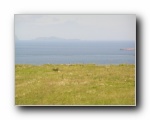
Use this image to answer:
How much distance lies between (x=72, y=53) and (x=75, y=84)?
1.03ft

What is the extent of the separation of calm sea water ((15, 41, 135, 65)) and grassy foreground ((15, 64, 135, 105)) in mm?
54

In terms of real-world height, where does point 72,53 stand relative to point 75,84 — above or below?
above

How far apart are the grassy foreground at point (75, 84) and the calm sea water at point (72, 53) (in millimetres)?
54

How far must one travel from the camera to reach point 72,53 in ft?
12.2

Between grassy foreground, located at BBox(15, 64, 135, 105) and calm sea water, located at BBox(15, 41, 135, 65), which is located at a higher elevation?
calm sea water, located at BBox(15, 41, 135, 65)

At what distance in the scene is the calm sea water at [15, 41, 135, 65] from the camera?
3.70 meters

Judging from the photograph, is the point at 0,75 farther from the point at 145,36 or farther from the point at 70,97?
the point at 145,36

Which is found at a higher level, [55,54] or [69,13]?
[69,13]

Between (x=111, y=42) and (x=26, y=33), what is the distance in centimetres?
86

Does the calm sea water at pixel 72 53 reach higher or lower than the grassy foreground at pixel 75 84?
Result: higher

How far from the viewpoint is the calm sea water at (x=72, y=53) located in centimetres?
370

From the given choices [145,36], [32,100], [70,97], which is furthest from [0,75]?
[145,36]

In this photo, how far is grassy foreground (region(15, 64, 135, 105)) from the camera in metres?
3.73

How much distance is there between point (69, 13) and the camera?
372 centimetres
